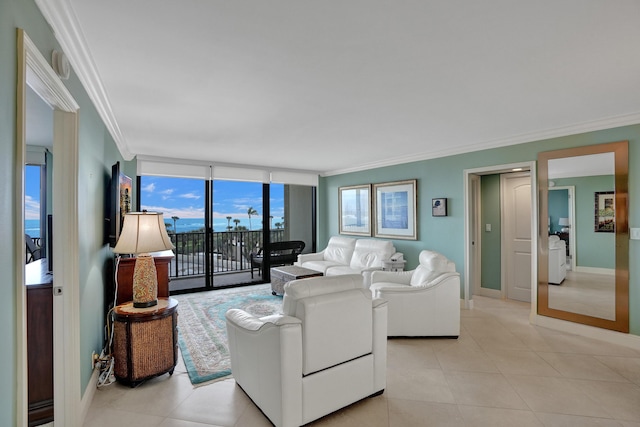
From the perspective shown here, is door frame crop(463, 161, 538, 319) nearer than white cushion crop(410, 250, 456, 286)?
No

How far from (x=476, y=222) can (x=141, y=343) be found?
5050 mm

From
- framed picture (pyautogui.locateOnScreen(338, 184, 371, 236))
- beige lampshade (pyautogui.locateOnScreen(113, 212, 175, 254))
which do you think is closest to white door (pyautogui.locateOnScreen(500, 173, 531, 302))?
framed picture (pyautogui.locateOnScreen(338, 184, 371, 236))

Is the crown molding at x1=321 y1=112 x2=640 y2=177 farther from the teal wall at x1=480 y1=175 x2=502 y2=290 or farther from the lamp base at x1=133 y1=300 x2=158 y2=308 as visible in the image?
the lamp base at x1=133 y1=300 x2=158 y2=308

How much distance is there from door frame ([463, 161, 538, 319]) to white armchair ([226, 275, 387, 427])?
2782 millimetres

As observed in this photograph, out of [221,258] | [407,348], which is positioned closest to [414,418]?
[407,348]

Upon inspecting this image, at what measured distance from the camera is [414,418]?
2.16 meters

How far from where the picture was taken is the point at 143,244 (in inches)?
103

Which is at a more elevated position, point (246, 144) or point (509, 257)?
point (246, 144)

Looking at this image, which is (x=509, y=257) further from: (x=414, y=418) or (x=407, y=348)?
(x=414, y=418)

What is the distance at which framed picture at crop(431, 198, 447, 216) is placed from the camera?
16.3 feet

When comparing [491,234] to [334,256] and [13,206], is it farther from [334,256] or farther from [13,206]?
[13,206]

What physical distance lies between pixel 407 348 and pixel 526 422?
1294 mm

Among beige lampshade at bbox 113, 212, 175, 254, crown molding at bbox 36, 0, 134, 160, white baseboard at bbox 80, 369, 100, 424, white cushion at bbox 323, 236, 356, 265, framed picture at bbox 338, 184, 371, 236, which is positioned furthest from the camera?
framed picture at bbox 338, 184, 371, 236

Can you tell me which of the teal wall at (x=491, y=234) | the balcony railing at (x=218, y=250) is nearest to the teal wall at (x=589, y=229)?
the teal wall at (x=491, y=234)
